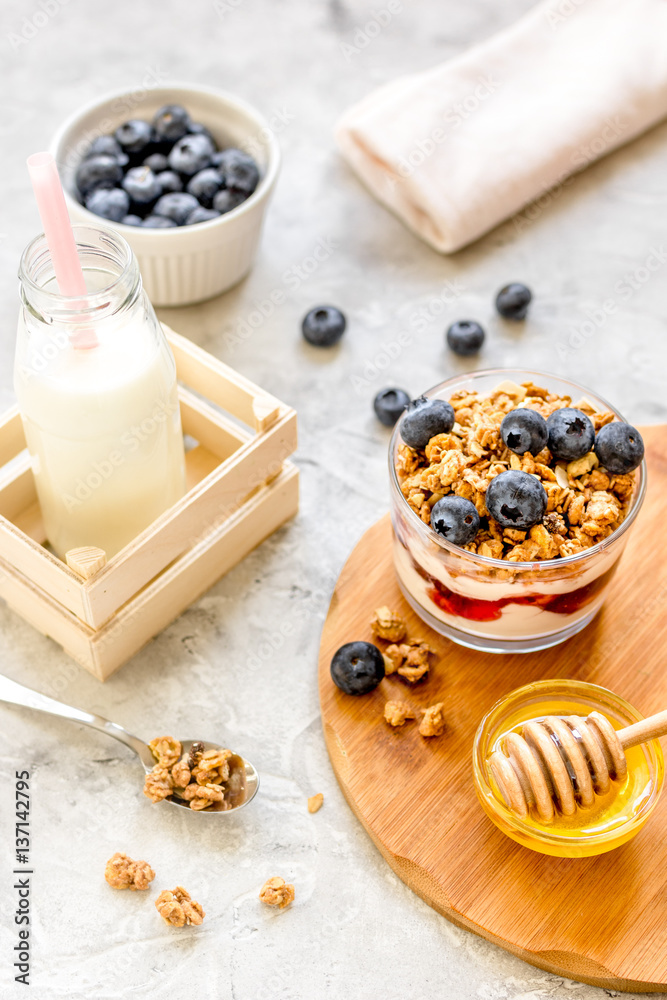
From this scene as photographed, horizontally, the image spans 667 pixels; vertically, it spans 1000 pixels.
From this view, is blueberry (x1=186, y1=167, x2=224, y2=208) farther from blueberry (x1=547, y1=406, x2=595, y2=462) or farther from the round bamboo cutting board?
blueberry (x1=547, y1=406, x2=595, y2=462)

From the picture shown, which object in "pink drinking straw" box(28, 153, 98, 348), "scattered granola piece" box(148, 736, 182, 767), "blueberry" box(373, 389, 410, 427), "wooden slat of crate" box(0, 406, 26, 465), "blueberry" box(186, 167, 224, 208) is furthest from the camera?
"blueberry" box(186, 167, 224, 208)

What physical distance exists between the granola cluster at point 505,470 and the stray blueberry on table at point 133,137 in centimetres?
85

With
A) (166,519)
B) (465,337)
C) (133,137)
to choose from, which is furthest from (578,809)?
(133,137)

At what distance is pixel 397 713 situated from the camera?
1.29m

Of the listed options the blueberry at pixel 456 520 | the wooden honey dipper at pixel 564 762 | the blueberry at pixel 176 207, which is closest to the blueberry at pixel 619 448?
the blueberry at pixel 456 520

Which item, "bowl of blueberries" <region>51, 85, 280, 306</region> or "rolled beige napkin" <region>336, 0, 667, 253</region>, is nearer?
"bowl of blueberries" <region>51, 85, 280, 306</region>

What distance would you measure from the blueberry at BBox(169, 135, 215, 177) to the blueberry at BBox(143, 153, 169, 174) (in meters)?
0.01

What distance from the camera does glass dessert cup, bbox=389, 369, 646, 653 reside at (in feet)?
3.89

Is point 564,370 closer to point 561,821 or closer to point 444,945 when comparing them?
point 561,821

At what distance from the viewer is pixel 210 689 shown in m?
1.38

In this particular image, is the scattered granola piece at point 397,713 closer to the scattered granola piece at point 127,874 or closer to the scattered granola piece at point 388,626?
the scattered granola piece at point 388,626

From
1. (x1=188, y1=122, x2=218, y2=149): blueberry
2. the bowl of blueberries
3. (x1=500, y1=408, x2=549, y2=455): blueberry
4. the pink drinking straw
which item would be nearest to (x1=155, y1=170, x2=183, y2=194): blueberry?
the bowl of blueberries

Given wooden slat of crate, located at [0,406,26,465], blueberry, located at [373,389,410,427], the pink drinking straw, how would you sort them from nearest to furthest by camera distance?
the pink drinking straw, wooden slat of crate, located at [0,406,26,465], blueberry, located at [373,389,410,427]

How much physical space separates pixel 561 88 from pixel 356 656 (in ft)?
4.31
